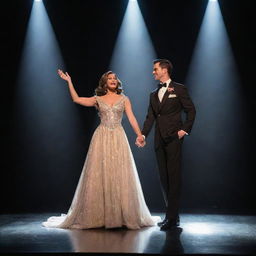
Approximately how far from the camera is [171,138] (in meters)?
4.42

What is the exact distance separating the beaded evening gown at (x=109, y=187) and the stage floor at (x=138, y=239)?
0.51ft

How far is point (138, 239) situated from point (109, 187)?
74cm

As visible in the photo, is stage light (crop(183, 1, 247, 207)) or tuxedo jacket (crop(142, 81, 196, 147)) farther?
stage light (crop(183, 1, 247, 207))

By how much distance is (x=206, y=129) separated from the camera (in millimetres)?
5691

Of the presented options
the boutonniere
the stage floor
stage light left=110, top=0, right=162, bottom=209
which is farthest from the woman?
stage light left=110, top=0, right=162, bottom=209

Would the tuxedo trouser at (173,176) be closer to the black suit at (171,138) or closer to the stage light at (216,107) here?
the black suit at (171,138)

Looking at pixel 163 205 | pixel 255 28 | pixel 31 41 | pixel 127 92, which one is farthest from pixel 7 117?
pixel 255 28

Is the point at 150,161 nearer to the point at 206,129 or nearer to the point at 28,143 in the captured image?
the point at 206,129

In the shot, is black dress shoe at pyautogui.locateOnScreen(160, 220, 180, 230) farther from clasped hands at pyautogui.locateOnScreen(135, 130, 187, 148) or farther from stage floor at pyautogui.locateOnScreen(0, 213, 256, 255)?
clasped hands at pyautogui.locateOnScreen(135, 130, 187, 148)

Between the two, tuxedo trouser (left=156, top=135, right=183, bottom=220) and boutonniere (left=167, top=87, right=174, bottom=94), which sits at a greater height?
boutonniere (left=167, top=87, right=174, bottom=94)

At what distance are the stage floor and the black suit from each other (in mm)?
336

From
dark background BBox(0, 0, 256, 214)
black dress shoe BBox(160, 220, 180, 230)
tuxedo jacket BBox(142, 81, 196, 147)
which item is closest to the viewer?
black dress shoe BBox(160, 220, 180, 230)

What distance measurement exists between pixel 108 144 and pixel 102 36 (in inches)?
69.6

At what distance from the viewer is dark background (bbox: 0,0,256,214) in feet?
18.4
